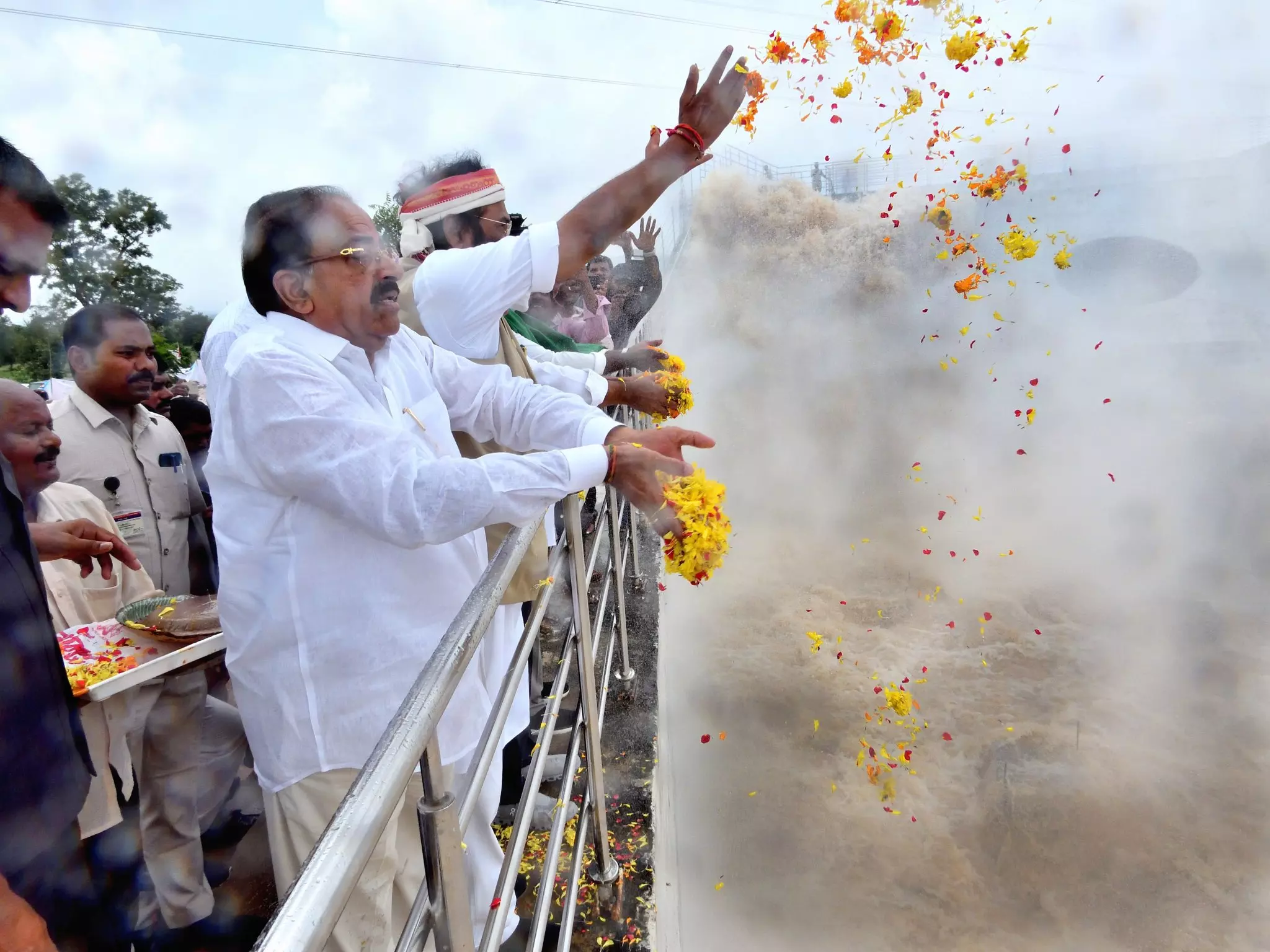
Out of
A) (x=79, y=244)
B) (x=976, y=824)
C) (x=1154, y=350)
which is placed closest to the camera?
(x=79, y=244)

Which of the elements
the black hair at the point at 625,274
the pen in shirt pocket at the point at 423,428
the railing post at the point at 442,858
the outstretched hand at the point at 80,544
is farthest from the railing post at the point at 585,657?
the black hair at the point at 625,274

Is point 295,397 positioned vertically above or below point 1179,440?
above

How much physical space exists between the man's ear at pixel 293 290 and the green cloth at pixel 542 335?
124 cm

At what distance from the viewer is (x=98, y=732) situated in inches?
76.7

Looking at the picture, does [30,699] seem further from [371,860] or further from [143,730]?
[143,730]

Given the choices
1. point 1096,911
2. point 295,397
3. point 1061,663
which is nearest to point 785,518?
point 1061,663

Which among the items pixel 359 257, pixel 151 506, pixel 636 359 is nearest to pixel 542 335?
pixel 636 359

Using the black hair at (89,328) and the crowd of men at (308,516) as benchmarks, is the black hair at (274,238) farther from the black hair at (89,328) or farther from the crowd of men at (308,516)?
the black hair at (89,328)

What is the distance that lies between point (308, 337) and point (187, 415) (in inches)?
85.1

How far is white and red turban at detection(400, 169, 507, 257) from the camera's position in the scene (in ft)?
7.66

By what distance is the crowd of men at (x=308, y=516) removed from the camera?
1.22m

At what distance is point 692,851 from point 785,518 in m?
5.14

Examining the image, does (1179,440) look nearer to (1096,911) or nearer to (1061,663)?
(1061,663)

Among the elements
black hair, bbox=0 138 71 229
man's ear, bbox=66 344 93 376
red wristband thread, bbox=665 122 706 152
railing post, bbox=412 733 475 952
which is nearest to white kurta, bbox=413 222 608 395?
red wristband thread, bbox=665 122 706 152
